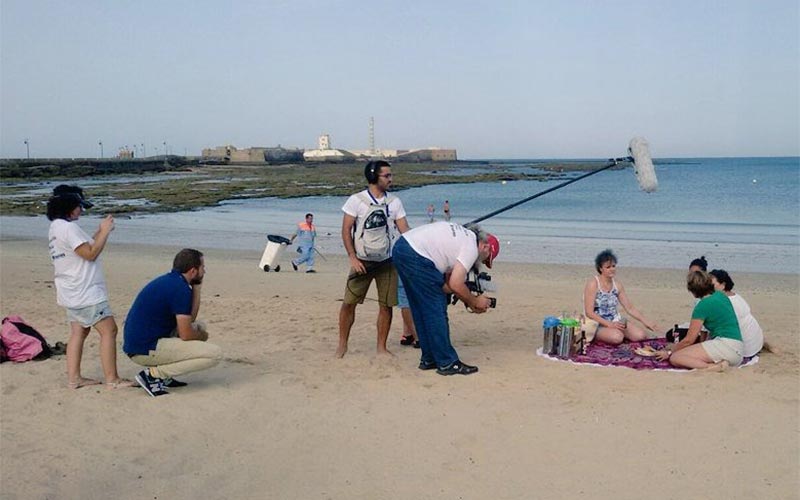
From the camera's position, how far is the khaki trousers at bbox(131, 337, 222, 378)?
18.2 ft

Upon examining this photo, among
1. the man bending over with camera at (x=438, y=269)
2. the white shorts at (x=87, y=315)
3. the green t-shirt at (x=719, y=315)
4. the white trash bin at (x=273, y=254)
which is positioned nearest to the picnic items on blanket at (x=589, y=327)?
the green t-shirt at (x=719, y=315)

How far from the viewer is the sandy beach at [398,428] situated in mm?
4199

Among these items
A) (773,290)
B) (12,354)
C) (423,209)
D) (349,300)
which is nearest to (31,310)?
(12,354)

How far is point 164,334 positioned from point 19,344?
1.84 metres

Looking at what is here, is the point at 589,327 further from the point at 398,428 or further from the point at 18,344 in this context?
the point at 18,344

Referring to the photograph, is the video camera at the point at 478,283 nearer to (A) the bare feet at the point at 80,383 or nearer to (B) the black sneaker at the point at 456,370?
(B) the black sneaker at the point at 456,370

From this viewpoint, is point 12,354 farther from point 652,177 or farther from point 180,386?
point 652,177

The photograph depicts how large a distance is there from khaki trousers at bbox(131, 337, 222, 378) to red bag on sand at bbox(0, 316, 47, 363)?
155 cm

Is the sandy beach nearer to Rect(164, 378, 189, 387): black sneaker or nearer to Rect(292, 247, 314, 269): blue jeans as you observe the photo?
Rect(164, 378, 189, 387): black sneaker

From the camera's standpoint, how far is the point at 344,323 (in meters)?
6.70

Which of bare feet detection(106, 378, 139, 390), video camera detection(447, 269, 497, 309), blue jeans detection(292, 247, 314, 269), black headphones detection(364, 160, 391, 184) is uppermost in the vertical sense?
black headphones detection(364, 160, 391, 184)

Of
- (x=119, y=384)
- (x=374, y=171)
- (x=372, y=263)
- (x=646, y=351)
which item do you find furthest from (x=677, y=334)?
(x=119, y=384)

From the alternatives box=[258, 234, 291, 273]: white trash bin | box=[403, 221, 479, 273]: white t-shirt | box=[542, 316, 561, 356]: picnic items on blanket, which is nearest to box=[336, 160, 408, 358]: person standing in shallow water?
box=[403, 221, 479, 273]: white t-shirt

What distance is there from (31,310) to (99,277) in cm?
407
